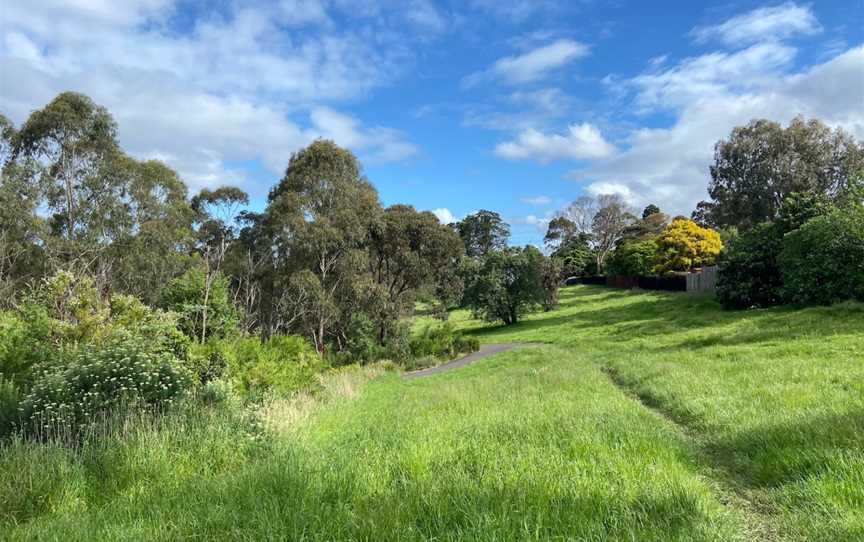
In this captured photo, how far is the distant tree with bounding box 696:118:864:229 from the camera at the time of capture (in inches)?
1401

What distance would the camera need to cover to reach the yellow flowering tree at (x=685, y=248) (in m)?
43.2

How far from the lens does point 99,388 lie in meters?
7.66

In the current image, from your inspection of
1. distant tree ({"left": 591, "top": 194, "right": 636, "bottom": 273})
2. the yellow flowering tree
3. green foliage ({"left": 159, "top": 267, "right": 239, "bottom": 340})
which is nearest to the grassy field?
green foliage ({"left": 159, "top": 267, "right": 239, "bottom": 340})

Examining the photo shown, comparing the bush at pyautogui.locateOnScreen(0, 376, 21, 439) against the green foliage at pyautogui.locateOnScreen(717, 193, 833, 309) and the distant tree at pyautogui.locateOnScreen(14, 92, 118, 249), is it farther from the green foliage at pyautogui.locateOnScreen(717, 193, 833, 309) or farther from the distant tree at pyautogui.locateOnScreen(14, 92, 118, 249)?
the green foliage at pyautogui.locateOnScreen(717, 193, 833, 309)

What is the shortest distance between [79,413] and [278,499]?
4.93 metres

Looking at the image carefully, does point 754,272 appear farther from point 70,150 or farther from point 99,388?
point 70,150

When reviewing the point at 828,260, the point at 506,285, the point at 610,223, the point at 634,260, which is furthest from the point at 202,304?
the point at 610,223

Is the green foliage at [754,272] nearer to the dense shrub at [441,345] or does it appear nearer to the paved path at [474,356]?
the paved path at [474,356]

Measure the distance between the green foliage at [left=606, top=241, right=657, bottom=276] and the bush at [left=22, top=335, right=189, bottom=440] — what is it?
45184mm

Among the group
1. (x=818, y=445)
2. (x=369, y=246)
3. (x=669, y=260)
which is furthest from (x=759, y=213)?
(x=818, y=445)

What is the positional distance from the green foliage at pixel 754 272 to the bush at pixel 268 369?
2093 cm

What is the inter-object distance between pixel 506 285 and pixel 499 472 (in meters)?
34.6

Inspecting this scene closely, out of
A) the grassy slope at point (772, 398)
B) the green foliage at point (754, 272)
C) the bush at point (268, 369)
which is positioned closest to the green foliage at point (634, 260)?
the green foliage at point (754, 272)

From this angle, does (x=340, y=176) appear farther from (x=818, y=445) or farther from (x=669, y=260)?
(x=669, y=260)
